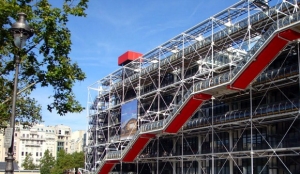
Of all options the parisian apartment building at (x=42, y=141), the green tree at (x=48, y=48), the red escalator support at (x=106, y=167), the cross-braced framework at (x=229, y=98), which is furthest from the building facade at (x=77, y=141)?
the green tree at (x=48, y=48)

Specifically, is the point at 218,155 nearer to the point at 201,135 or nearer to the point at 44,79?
the point at 201,135

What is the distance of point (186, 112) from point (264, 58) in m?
7.41

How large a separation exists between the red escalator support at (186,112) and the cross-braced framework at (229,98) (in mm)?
67

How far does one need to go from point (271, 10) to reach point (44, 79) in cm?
1809

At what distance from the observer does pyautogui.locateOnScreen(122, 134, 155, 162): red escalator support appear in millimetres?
32750

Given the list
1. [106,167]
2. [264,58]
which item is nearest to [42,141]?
[106,167]

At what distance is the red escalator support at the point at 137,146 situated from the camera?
3275 centimetres

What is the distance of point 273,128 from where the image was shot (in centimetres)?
2561

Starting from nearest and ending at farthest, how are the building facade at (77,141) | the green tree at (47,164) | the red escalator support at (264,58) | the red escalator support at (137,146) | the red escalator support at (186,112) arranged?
1. the red escalator support at (264,58)
2. the red escalator support at (186,112)
3. the red escalator support at (137,146)
4. the green tree at (47,164)
5. the building facade at (77,141)

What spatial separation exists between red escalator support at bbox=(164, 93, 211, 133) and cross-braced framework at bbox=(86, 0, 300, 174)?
0.07 metres

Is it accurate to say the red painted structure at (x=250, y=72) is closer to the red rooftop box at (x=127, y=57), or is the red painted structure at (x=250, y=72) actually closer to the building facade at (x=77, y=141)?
the red rooftop box at (x=127, y=57)

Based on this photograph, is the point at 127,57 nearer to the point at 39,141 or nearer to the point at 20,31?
the point at 20,31

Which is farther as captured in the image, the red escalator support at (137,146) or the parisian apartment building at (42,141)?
the parisian apartment building at (42,141)

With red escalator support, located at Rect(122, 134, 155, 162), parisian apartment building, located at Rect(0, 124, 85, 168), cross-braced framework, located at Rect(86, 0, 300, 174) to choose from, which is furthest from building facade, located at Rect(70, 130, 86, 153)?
red escalator support, located at Rect(122, 134, 155, 162)
